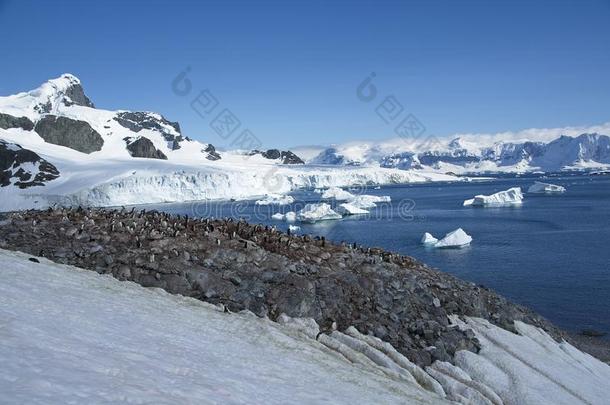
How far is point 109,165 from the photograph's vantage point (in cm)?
11169

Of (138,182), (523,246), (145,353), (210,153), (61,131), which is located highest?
(61,131)

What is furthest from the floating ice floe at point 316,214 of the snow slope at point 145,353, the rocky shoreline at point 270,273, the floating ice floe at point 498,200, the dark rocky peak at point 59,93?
the dark rocky peak at point 59,93

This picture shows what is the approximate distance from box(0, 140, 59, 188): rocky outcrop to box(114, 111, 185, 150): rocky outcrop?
79046 millimetres

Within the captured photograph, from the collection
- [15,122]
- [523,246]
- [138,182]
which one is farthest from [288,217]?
[15,122]

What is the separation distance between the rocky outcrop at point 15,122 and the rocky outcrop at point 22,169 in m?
47.0

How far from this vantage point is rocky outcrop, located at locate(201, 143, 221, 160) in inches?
6865

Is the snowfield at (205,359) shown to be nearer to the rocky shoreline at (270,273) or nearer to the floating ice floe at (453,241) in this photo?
the rocky shoreline at (270,273)

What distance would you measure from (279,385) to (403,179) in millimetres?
162710

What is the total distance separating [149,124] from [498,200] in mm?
144518

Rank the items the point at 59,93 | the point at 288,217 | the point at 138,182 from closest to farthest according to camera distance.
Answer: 1. the point at 288,217
2. the point at 138,182
3. the point at 59,93

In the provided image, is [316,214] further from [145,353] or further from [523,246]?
[145,353]

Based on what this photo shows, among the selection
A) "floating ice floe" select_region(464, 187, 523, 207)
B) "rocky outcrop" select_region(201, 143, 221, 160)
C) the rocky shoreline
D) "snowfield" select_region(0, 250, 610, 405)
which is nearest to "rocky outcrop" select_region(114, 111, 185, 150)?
"rocky outcrop" select_region(201, 143, 221, 160)

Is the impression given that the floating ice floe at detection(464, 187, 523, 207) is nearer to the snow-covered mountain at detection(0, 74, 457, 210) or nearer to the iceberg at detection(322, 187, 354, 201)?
the iceberg at detection(322, 187, 354, 201)

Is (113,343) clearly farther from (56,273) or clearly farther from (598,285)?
(598,285)
